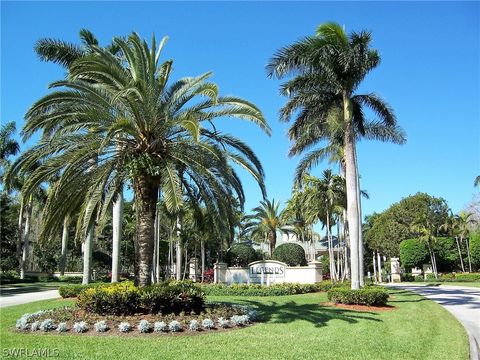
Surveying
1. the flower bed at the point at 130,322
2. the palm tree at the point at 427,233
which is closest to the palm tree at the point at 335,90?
the flower bed at the point at 130,322

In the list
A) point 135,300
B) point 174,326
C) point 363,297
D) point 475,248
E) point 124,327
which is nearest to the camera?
point 124,327

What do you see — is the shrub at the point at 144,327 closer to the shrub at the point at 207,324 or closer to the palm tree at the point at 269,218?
the shrub at the point at 207,324

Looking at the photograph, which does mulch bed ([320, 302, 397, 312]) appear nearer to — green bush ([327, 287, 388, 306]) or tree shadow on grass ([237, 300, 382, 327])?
green bush ([327, 287, 388, 306])

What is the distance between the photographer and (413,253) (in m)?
55.5

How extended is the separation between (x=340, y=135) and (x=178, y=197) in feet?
49.6

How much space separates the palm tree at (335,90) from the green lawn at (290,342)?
236 inches

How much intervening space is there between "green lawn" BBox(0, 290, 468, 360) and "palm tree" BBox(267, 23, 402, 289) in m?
5.98

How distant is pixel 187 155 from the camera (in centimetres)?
1387

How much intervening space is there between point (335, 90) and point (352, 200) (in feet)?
18.9

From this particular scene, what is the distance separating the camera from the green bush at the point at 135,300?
40.9 ft

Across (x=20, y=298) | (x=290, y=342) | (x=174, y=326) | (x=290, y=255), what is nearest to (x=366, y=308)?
(x=290, y=342)

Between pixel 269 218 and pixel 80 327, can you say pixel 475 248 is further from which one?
pixel 80 327

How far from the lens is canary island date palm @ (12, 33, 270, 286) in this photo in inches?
516

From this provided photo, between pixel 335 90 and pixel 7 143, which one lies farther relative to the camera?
pixel 7 143
